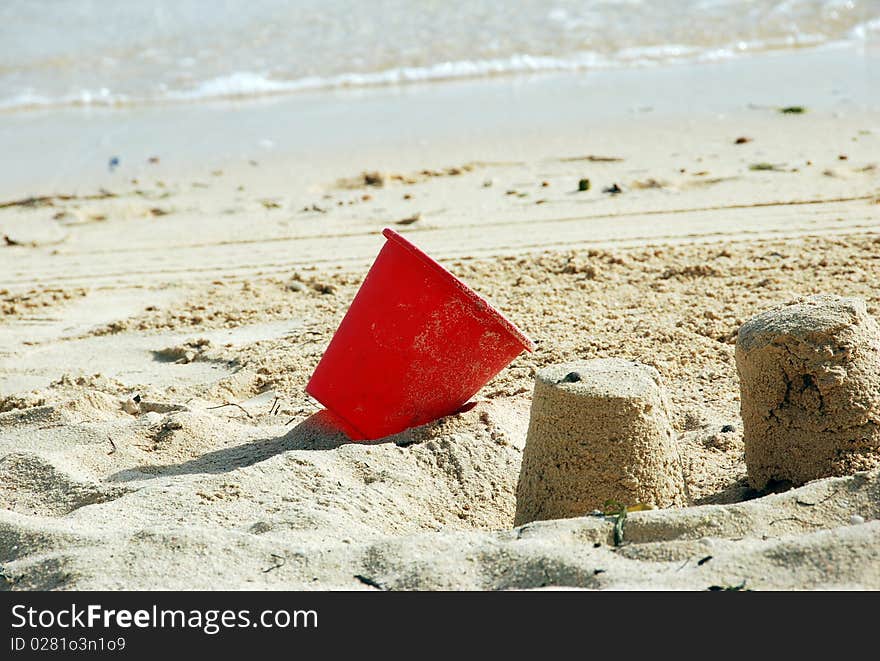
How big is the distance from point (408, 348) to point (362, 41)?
30.6 feet

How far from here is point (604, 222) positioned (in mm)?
5770

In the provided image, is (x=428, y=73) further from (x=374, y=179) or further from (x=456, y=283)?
(x=456, y=283)

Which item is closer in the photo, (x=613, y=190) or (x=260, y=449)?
(x=260, y=449)

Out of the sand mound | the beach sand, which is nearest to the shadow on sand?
the beach sand

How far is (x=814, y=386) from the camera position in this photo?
282 centimetres

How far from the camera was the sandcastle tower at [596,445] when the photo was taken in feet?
8.80

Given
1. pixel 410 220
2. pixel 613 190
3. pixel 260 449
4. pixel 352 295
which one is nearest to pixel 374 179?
pixel 410 220

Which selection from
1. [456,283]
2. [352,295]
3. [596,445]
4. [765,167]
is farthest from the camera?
[765,167]

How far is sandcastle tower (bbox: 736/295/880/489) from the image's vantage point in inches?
110

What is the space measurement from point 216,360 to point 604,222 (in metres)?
2.41

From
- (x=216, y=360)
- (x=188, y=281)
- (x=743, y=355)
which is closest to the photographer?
(x=743, y=355)

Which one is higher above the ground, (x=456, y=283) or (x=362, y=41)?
(x=362, y=41)
